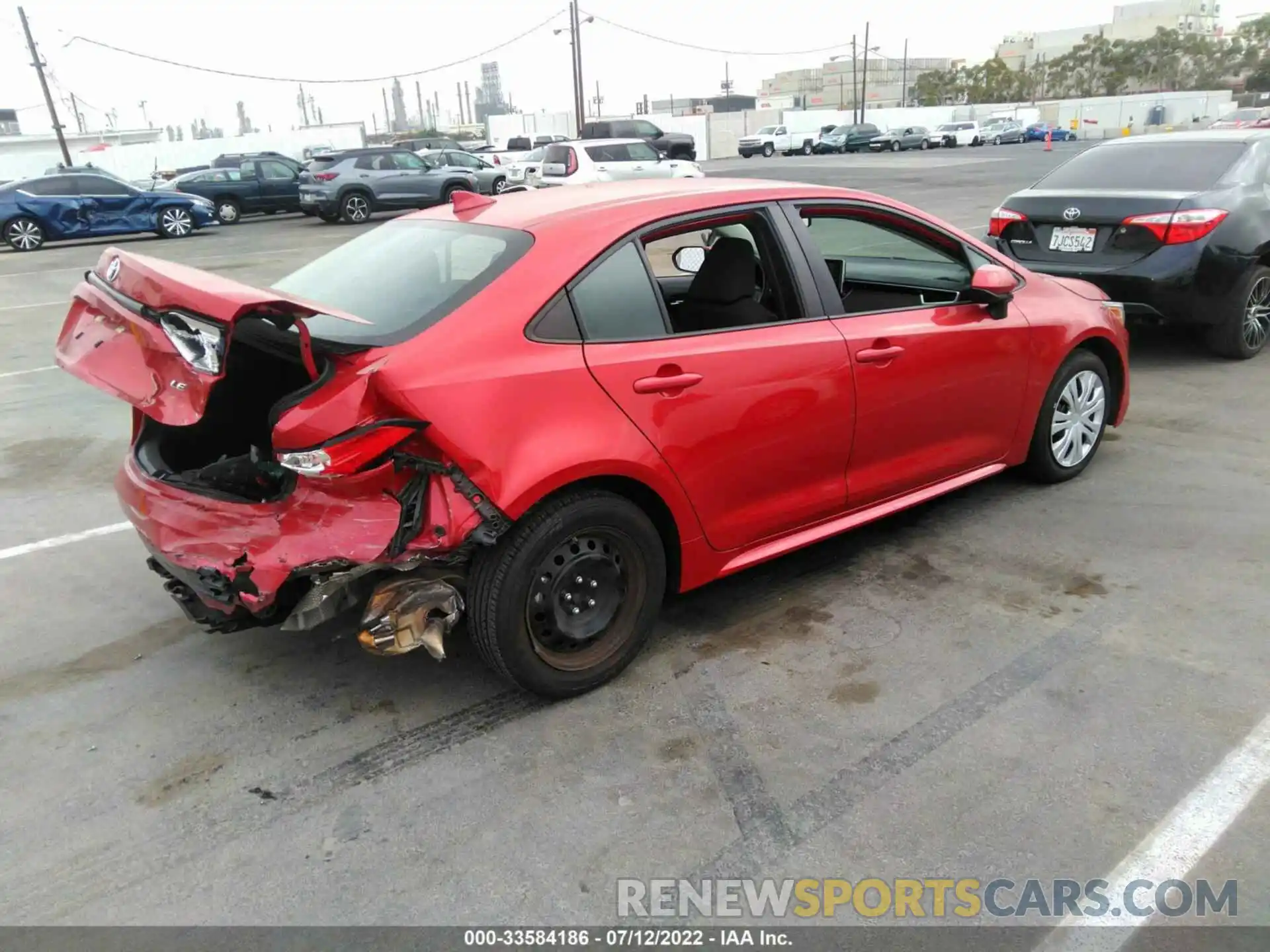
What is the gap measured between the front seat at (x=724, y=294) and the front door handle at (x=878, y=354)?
1.29 feet

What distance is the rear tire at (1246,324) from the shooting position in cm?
680

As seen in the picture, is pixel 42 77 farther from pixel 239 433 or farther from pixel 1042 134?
pixel 1042 134

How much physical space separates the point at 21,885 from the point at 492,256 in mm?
2239

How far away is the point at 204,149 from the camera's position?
168 ft

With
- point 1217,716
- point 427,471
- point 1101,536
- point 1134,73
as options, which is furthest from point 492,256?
point 1134,73

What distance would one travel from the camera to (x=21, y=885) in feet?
8.06

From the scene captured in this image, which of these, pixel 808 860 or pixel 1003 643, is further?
pixel 1003 643

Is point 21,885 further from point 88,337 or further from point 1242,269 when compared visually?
point 1242,269

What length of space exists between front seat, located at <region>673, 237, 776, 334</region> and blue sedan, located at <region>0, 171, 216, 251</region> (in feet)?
62.4

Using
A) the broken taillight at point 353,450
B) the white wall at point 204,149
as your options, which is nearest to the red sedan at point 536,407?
the broken taillight at point 353,450

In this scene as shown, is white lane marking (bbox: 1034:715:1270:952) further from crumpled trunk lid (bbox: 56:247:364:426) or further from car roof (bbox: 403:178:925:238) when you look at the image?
crumpled trunk lid (bbox: 56:247:364:426)

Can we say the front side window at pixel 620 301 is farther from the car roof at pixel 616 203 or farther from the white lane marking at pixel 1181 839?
the white lane marking at pixel 1181 839

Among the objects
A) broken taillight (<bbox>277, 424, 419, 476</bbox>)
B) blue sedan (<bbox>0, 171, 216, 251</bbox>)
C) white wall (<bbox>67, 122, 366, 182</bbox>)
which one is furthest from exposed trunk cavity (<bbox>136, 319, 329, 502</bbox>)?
white wall (<bbox>67, 122, 366, 182</bbox>)

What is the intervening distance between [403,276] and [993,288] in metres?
2.45
